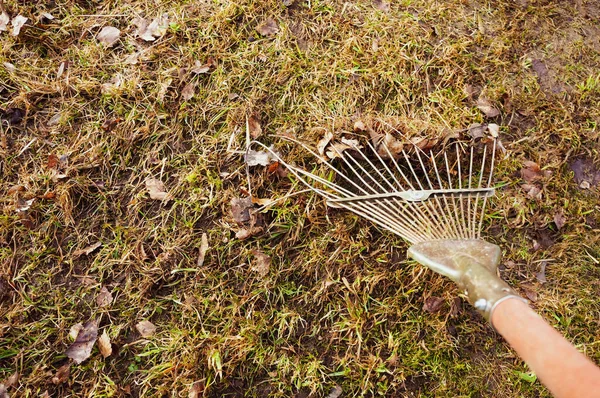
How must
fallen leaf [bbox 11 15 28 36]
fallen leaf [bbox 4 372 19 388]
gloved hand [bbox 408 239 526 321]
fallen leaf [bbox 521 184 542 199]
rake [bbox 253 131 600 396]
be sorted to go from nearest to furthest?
rake [bbox 253 131 600 396] → gloved hand [bbox 408 239 526 321] → fallen leaf [bbox 4 372 19 388] → fallen leaf [bbox 521 184 542 199] → fallen leaf [bbox 11 15 28 36]

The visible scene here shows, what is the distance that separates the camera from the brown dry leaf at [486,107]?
273cm

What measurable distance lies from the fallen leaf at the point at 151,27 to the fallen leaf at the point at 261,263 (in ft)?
5.08

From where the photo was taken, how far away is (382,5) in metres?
2.96

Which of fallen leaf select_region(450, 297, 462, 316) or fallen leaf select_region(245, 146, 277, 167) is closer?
fallen leaf select_region(450, 297, 462, 316)

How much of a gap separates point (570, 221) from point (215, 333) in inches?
84.3

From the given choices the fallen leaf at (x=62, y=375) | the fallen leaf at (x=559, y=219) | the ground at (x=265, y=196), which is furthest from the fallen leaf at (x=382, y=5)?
the fallen leaf at (x=62, y=375)

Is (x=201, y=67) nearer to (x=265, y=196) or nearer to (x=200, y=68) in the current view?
(x=200, y=68)

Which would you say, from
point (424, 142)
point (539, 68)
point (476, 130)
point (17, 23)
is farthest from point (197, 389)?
point (539, 68)

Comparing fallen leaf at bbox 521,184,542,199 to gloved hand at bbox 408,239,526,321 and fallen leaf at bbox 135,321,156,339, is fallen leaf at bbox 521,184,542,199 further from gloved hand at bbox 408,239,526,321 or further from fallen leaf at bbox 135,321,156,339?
fallen leaf at bbox 135,321,156,339

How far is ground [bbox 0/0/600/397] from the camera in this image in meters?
2.25

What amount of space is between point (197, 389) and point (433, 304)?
1296 mm

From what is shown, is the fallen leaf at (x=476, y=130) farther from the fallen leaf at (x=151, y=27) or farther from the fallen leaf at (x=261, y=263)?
the fallen leaf at (x=151, y=27)

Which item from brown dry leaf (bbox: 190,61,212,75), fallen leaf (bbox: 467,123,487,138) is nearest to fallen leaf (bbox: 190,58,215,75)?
brown dry leaf (bbox: 190,61,212,75)

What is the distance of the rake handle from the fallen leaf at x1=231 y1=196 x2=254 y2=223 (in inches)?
52.8
